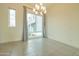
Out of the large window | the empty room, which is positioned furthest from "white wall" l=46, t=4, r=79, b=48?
the large window

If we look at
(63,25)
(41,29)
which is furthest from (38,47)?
(63,25)

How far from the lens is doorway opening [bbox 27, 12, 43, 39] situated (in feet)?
5.94

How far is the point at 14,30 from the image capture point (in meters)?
2.03

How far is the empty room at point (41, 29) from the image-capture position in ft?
5.70

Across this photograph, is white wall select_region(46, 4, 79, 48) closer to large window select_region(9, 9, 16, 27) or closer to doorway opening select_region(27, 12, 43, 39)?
doorway opening select_region(27, 12, 43, 39)

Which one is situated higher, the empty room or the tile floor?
the empty room

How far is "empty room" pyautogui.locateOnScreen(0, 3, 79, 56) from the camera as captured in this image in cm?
174

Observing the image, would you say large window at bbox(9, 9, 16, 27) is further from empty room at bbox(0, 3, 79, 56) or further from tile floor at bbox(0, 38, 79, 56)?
tile floor at bbox(0, 38, 79, 56)

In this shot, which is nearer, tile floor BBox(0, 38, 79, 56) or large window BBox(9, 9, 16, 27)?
tile floor BBox(0, 38, 79, 56)

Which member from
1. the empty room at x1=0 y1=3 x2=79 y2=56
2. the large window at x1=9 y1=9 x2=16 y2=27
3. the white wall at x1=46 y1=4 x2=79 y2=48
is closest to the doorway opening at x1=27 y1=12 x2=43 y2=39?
the empty room at x1=0 y1=3 x2=79 y2=56

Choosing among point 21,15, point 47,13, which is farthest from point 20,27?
point 47,13

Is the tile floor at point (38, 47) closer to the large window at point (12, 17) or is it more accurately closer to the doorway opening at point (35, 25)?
the doorway opening at point (35, 25)

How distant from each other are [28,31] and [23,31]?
90 mm

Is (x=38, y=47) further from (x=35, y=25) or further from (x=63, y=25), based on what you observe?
(x=63, y=25)
